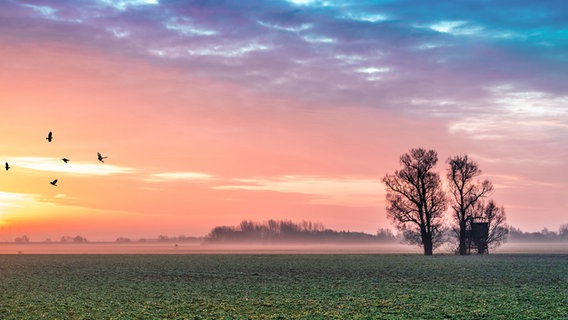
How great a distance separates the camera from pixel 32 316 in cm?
3081

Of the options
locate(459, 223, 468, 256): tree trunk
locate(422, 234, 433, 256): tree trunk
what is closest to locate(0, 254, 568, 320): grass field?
locate(422, 234, 433, 256): tree trunk

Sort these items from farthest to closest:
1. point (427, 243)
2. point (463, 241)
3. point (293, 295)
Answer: point (463, 241) → point (427, 243) → point (293, 295)

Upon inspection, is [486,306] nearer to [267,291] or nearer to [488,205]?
[267,291]

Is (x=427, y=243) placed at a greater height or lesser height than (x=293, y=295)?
greater

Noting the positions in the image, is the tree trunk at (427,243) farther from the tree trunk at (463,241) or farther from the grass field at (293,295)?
the grass field at (293,295)

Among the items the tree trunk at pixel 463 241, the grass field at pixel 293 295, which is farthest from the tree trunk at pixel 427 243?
the grass field at pixel 293 295

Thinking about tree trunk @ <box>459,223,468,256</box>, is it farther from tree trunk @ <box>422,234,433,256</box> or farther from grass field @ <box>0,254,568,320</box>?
grass field @ <box>0,254,568,320</box>

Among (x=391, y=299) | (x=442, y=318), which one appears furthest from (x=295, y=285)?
(x=442, y=318)

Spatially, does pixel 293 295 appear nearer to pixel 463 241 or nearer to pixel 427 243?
pixel 427 243

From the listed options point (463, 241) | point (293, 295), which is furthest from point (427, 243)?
point (293, 295)

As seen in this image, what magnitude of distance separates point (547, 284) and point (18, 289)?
38.7 m

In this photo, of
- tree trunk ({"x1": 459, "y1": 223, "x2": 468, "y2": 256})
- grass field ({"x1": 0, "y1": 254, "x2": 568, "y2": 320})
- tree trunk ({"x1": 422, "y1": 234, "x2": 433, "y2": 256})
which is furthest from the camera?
tree trunk ({"x1": 459, "y1": 223, "x2": 468, "y2": 256})

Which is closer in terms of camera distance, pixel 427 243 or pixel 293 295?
pixel 293 295

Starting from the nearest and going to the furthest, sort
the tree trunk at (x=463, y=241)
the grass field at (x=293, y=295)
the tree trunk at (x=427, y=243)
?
the grass field at (x=293, y=295) < the tree trunk at (x=427, y=243) < the tree trunk at (x=463, y=241)
